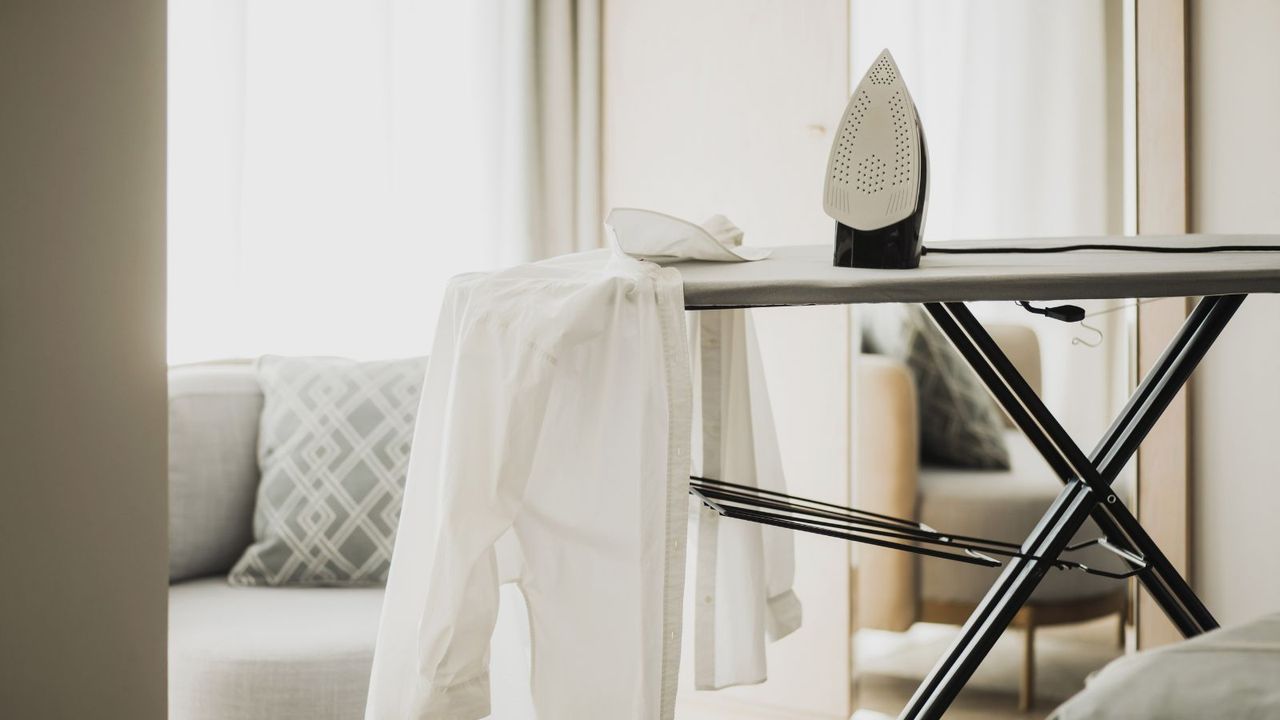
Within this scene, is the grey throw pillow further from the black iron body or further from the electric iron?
the electric iron

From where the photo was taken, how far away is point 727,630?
4.83 ft

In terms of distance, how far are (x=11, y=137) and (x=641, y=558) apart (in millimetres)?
653

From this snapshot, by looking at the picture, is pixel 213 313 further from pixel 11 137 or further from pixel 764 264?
pixel 764 264

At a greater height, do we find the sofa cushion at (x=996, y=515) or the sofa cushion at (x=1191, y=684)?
the sofa cushion at (x=1191, y=684)

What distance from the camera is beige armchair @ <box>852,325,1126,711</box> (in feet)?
7.34

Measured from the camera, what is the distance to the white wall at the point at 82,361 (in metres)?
0.85

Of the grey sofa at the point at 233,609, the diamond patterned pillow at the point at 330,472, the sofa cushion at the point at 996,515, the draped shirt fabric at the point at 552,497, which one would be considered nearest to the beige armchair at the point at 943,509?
the sofa cushion at the point at 996,515

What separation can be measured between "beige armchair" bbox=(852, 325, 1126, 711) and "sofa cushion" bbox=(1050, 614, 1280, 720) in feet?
5.92

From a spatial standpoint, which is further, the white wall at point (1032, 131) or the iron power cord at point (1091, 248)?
the white wall at point (1032, 131)

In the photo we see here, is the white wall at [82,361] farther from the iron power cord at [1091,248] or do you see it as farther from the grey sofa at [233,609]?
the iron power cord at [1091,248]

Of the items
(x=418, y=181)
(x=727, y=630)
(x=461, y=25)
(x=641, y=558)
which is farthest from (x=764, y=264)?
(x=461, y=25)

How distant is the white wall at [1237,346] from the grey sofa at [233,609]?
1.72m

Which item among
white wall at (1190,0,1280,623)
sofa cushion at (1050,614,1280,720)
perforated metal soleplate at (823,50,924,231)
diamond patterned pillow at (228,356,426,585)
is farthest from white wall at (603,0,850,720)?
sofa cushion at (1050,614,1280,720)

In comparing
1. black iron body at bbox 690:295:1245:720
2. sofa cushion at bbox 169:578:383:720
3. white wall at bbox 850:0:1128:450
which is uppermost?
white wall at bbox 850:0:1128:450
